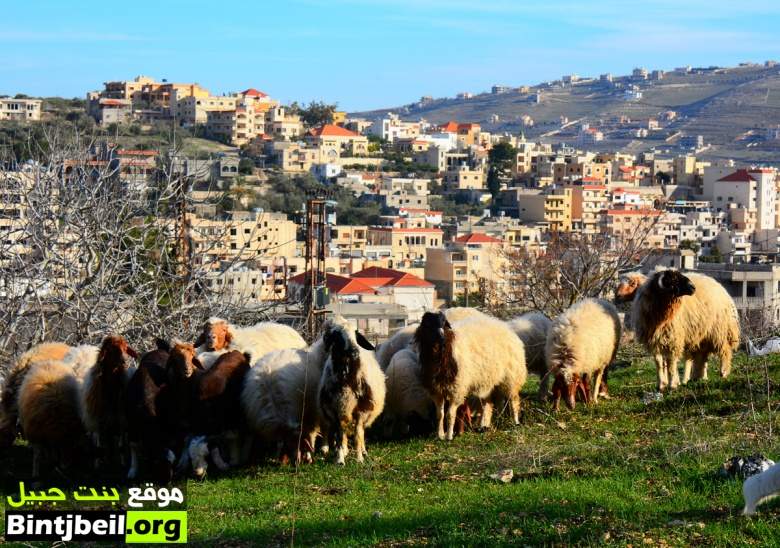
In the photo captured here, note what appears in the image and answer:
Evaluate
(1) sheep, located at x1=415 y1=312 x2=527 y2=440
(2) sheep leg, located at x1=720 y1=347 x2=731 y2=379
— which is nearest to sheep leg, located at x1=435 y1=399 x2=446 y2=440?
(1) sheep, located at x1=415 y1=312 x2=527 y2=440

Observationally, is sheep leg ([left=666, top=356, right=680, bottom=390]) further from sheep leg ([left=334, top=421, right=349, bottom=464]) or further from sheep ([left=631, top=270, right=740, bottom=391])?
sheep leg ([left=334, top=421, right=349, bottom=464])

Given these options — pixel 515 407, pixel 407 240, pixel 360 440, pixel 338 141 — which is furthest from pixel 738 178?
pixel 360 440

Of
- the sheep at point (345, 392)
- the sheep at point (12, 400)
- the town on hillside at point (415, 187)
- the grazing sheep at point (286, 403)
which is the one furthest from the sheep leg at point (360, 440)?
the town on hillside at point (415, 187)

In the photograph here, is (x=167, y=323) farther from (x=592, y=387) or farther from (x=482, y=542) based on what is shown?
(x=482, y=542)

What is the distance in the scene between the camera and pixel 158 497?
938 cm

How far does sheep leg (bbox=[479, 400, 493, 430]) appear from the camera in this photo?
472 inches

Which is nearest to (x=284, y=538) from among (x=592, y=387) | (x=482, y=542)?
(x=482, y=542)

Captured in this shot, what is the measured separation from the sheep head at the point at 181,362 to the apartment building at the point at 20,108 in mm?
121924

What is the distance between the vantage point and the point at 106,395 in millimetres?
10742

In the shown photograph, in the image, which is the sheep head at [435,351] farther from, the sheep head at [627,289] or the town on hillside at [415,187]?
the town on hillside at [415,187]

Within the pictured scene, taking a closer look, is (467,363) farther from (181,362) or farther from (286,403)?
(181,362)

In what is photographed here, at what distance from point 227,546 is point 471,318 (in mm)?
5518

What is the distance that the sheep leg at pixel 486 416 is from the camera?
472 inches

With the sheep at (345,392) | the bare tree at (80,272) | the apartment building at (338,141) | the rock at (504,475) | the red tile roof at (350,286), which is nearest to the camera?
the rock at (504,475)
